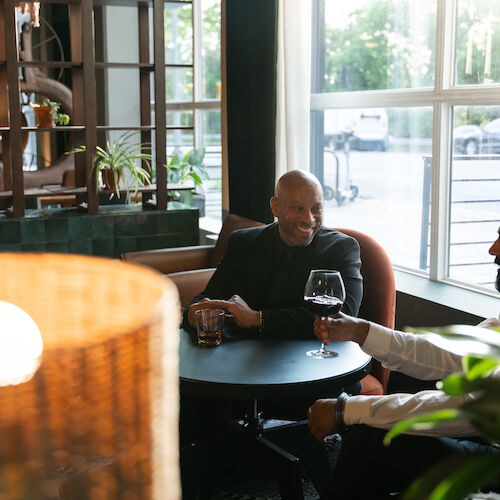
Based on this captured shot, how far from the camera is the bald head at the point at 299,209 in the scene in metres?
2.82

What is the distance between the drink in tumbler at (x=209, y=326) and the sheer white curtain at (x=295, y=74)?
6.09ft

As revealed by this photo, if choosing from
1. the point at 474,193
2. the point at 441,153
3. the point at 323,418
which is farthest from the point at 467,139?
the point at 323,418

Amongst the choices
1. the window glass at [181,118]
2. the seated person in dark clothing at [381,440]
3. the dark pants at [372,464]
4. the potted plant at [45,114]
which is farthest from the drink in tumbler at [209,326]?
the window glass at [181,118]

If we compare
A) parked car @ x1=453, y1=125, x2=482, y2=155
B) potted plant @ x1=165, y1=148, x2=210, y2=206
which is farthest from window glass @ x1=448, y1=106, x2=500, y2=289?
potted plant @ x1=165, y1=148, x2=210, y2=206

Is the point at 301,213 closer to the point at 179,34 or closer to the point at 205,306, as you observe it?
the point at 205,306

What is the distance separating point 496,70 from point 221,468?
196 cm

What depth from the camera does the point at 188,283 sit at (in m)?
3.50

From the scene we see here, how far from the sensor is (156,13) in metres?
4.14

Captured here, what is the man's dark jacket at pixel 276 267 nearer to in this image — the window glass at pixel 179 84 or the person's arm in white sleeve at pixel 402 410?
the person's arm in white sleeve at pixel 402 410

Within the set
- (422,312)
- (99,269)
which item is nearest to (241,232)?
(422,312)

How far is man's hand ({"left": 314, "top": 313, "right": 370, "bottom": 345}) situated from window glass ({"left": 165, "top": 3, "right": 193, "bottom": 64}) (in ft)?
14.4

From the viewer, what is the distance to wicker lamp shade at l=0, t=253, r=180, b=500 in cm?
35

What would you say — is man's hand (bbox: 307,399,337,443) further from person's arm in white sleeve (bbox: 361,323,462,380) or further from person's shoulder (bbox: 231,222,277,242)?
person's shoulder (bbox: 231,222,277,242)

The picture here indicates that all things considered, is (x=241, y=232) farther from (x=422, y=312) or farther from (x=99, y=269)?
(x=99, y=269)
